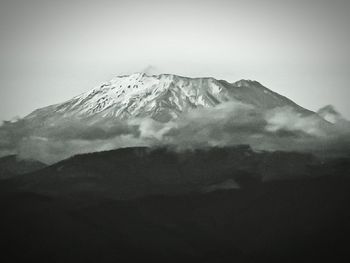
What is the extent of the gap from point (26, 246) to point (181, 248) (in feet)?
183

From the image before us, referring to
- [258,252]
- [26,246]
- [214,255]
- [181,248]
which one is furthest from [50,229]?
[258,252]

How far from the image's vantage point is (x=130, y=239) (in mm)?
198625

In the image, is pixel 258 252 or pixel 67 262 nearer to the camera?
pixel 67 262

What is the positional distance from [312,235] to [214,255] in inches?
1528

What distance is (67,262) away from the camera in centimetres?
17988

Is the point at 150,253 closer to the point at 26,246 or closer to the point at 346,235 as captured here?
the point at 26,246

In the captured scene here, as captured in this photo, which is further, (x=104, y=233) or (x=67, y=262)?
(x=104, y=233)

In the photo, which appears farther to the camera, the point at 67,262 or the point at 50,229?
the point at 50,229

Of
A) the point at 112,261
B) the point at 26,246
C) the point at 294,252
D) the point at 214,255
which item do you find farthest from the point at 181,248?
the point at 26,246

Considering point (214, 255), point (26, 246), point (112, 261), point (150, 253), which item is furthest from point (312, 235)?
point (26, 246)

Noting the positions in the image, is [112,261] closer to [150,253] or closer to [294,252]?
[150,253]

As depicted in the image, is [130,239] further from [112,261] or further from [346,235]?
[346,235]

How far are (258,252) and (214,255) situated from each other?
A: 53.5 ft

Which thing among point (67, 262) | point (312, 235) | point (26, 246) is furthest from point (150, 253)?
point (312, 235)
